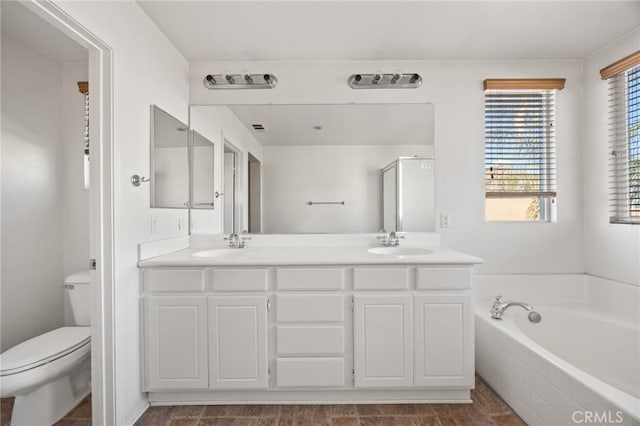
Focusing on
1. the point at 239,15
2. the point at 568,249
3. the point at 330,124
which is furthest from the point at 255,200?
the point at 568,249

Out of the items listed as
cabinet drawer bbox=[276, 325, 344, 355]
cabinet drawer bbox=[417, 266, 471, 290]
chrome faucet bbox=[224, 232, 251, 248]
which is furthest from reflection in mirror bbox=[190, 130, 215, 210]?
cabinet drawer bbox=[417, 266, 471, 290]

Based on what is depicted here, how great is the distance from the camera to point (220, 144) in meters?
2.61

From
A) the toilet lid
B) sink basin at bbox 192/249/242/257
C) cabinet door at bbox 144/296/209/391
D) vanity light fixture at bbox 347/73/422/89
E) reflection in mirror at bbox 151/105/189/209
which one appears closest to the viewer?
the toilet lid

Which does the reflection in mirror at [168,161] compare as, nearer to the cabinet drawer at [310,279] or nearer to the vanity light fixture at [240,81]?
the vanity light fixture at [240,81]

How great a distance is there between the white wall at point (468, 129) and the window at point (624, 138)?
0.24 meters

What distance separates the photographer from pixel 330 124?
8.29ft

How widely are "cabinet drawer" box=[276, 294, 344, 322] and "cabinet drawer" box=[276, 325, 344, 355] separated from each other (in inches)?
2.0

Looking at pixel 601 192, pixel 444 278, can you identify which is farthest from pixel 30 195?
pixel 601 192

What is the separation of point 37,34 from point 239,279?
204 centimetres

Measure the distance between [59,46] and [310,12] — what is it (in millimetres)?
1763

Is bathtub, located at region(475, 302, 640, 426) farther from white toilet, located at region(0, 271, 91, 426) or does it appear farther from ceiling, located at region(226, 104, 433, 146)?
white toilet, located at region(0, 271, 91, 426)

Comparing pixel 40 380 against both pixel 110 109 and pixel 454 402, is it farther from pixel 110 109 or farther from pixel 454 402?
pixel 454 402

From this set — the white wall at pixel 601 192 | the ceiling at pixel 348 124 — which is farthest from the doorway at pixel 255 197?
the white wall at pixel 601 192

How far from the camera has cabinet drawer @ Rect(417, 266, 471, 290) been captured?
1897 millimetres
